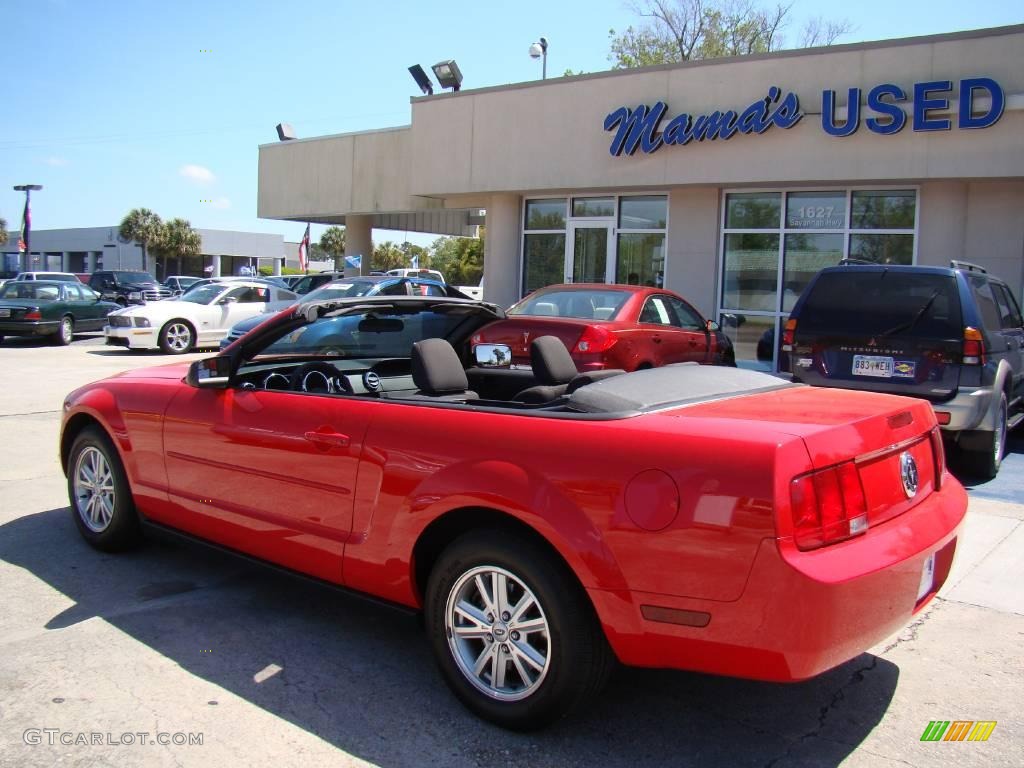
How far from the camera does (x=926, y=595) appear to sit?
3131 mm

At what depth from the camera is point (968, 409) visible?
692 cm

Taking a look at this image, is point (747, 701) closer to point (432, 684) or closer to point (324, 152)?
point (432, 684)

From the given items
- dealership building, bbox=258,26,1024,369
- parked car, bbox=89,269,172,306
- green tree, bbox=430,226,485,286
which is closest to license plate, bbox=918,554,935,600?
dealership building, bbox=258,26,1024,369

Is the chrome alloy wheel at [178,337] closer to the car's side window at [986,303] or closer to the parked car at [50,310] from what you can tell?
the parked car at [50,310]

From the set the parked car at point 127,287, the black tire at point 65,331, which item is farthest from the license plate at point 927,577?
the parked car at point 127,287

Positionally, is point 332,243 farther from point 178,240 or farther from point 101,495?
point 101,495

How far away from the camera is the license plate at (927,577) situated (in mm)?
3035

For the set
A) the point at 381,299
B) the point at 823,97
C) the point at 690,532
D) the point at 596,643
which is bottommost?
the point at 596,643

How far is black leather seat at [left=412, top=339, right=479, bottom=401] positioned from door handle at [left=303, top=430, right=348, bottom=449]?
1.90 feet

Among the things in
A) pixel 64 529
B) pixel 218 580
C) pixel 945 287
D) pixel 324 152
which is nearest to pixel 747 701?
pixel 218 580

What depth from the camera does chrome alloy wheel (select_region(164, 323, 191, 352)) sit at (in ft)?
60.0

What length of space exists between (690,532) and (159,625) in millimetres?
2671

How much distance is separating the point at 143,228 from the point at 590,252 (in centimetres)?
5855

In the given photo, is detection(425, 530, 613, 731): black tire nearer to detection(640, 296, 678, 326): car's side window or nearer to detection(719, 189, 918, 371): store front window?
detection(640, 296, 678, 326): car's side window
